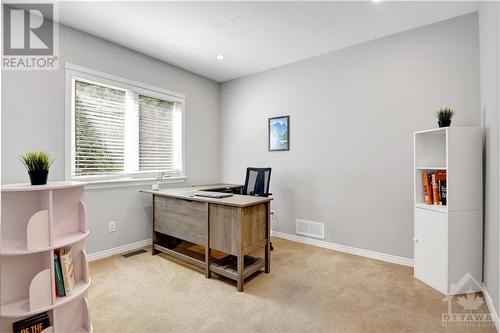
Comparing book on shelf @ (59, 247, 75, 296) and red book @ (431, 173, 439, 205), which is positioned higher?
red book @ (431, 173, 439, 205)

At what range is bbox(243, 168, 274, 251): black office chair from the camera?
3473mm

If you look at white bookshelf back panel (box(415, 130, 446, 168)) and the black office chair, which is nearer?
white bookshelf back panel (box(415, 130, 446, 168))

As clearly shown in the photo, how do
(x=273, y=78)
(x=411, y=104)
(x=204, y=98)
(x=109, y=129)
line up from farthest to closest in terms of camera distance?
(x=204, y=98) → (x=273, y=78) → (x=109, y=129) → (x=411, y=104)

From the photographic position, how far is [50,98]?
2.69 meters

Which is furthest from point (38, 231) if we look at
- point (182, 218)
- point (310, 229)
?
point (310, 229)

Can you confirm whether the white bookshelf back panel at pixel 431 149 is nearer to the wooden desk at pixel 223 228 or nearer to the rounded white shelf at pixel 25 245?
the wooden desk at pixel 223 228

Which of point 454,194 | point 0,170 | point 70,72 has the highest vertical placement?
point 70,72

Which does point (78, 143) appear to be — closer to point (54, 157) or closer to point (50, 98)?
point (54, 157)

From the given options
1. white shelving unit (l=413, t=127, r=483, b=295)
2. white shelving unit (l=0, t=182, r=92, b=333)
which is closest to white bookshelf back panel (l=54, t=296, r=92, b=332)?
white shelving unit (l=0, t=182, r=92, b=333)

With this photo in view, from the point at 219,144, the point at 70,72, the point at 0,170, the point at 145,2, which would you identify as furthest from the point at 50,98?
the point at 219,144

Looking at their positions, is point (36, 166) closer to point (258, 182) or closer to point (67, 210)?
point (67, 210)

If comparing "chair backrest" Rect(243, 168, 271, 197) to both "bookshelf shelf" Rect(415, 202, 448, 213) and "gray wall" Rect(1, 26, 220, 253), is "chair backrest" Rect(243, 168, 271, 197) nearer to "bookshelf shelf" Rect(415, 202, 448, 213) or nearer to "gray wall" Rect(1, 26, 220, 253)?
"gray wall" Rect(1, 26, 220, 253)

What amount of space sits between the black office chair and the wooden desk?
2.49 feet

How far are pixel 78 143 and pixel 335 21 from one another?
3341 millimetres
